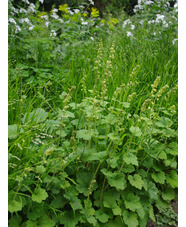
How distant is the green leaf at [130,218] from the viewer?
5.14ft

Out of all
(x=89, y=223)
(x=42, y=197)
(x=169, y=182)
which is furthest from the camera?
(x=169, y=182)

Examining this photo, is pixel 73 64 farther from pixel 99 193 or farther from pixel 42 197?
pixel 42 197

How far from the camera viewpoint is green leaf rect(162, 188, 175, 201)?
6.26 ft

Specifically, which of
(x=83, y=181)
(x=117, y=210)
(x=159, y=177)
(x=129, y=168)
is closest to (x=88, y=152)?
(x=83, y=181)

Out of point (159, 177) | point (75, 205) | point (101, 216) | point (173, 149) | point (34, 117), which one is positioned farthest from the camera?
point (173, 149)

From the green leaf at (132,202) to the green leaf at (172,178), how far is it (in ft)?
1.40

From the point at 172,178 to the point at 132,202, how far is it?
0.52 meters

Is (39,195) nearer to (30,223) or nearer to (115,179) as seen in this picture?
(30,223)

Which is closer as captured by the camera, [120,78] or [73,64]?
[120,78]

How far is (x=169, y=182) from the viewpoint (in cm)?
192

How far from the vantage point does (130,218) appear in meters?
1.60

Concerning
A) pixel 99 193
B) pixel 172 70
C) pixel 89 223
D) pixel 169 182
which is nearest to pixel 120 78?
pixel 172 70

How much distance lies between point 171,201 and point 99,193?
77 cm

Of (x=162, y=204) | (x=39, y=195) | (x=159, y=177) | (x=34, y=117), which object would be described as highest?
(x=34, y=117)
